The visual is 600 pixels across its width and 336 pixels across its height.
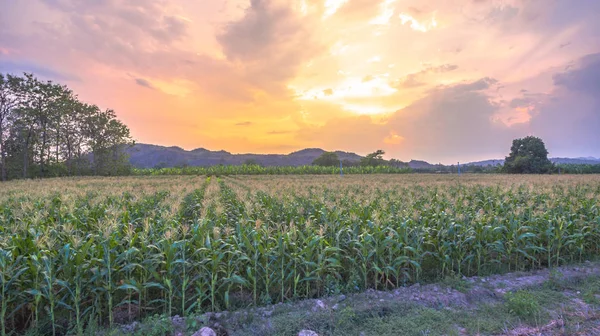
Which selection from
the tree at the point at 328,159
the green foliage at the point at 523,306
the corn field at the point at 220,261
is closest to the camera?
the corn field at the point at 220,261

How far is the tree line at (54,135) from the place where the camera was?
45688mm

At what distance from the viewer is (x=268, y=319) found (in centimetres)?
432

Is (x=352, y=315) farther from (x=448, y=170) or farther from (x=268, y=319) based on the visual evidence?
(x=448, y=170)

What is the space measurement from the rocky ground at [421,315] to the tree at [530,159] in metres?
66.8

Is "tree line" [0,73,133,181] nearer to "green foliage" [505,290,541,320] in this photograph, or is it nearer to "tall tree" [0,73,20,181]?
"tall tree" [0,73,20,181]

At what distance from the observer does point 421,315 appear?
4.39 metres

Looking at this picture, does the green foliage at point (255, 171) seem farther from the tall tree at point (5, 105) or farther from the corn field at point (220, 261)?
the corn field at point (220, 261)

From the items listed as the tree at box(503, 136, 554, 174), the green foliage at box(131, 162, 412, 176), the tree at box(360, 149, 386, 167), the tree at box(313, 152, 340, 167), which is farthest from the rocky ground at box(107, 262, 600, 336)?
the tree at box(313, 152, 340, 167)

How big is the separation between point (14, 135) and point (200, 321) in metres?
62.8

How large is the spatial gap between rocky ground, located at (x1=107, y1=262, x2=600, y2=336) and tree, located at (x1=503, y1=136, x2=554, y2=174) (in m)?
66.8

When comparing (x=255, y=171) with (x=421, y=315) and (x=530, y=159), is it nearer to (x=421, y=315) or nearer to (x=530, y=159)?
(x=421, y=315)

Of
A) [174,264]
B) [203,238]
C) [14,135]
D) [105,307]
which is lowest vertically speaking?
[105,307]

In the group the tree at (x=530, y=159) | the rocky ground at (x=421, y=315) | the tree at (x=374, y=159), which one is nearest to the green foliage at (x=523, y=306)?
the rocky ground at (x=421, y=315)

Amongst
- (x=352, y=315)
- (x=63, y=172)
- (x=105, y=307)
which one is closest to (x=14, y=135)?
(x=63, y=172)
